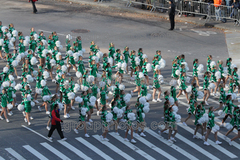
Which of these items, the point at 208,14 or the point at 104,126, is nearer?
Answer: the point at 104,126

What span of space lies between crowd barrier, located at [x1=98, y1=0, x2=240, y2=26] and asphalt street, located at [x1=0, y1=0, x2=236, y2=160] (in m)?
1.62

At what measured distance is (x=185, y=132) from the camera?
56.2 feet

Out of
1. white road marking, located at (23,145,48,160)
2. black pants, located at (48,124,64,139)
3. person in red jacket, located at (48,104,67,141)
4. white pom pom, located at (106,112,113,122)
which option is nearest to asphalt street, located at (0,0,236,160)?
white road marking, located at (23,145,48,160)

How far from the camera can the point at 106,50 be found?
Answer: 26828 millimetres

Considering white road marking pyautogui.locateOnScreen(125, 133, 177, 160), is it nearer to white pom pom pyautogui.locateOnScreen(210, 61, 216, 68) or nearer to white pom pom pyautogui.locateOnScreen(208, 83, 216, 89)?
white pom pom pyautogui.locateOnScreen(208, 83, 216, 89)

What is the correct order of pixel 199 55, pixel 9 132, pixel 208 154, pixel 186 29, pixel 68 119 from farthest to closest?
pixel 186 29 < pixel 199 55 < pixel 68 119 < pixel 9 132 < pixel 208 154

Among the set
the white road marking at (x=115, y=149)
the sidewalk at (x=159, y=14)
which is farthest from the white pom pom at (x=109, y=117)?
the sidewalk at (x=159, y=14)

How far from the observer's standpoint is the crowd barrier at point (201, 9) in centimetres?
3158

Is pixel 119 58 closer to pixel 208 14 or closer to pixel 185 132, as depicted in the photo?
pixel 185 132

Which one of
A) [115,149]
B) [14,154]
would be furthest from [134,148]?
[14,154]

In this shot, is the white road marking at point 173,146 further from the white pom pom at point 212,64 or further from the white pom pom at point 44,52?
the white pom pom at point 44,52

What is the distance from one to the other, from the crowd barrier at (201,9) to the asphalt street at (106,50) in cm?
162

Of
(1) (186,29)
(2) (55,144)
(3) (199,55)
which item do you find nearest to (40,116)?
(2) (55,144)

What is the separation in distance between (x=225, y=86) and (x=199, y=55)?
4629 mm
